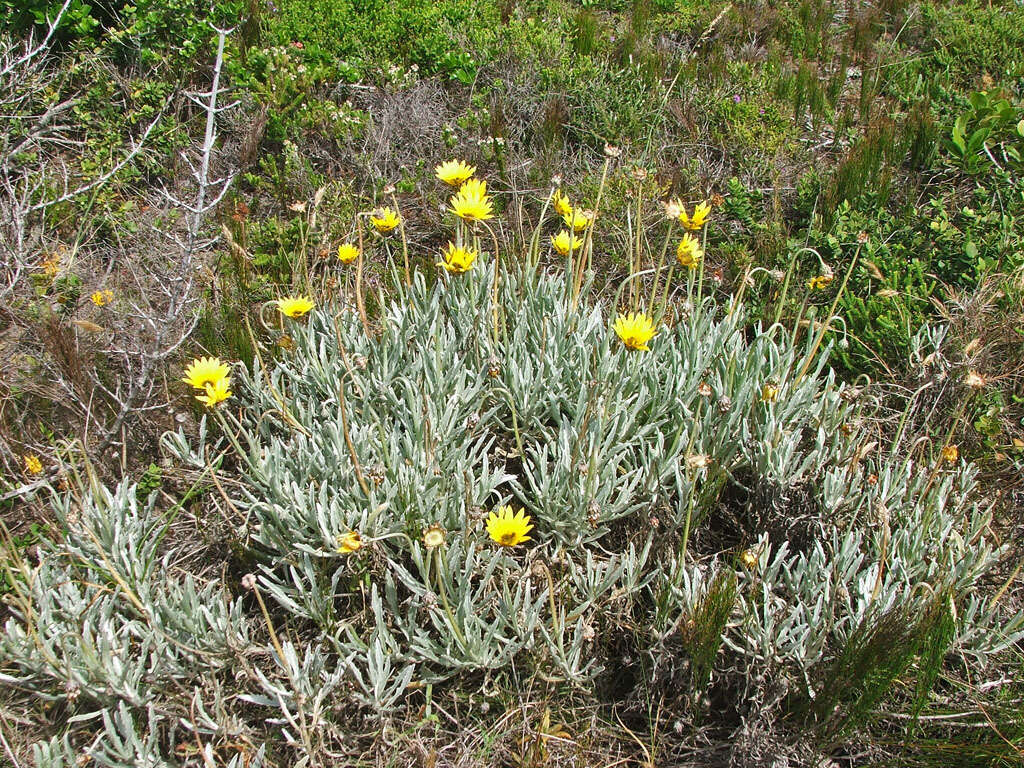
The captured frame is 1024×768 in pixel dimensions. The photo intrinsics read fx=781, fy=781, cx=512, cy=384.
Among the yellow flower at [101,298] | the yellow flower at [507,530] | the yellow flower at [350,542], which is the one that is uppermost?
the yellow flower at [350,542]

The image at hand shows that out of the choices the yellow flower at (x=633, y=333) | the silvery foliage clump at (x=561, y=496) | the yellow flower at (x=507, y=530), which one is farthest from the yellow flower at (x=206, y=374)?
the yellow flower at (x=633, y=333)

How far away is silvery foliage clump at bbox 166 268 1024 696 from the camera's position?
6.59 ft

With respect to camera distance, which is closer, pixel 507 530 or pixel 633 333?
pixel 507 530

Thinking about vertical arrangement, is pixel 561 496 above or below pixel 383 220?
below

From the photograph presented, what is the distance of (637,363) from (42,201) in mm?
2811

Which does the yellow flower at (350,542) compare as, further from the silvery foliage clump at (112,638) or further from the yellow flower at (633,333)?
the yellow flower at (633,333)

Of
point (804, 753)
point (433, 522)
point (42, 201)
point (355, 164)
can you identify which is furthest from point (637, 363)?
point (42, 201)

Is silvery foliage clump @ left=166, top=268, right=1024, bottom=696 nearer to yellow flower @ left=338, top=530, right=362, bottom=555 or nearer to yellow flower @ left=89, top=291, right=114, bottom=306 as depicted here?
yellow flower @ left=338, top=530, right=362, bottom=555

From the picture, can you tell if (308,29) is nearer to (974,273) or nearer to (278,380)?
(278,380)

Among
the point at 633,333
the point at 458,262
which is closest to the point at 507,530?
the point at 633,333

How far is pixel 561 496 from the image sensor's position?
2.21m

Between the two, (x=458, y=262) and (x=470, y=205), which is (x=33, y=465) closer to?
(x=458, y=262)

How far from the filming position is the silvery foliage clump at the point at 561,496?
2.01 meters

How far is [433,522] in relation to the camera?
2.18 metres
